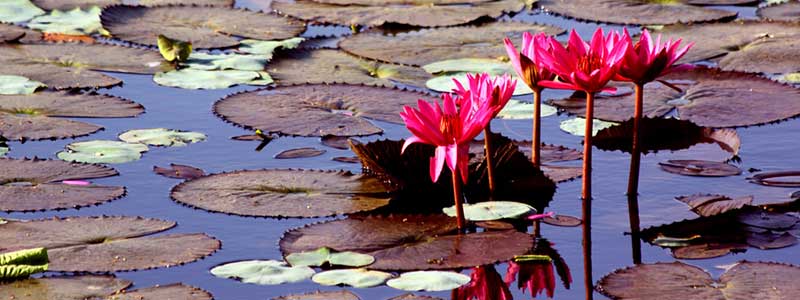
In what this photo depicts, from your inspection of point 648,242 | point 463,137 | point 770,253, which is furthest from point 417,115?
point 770,253

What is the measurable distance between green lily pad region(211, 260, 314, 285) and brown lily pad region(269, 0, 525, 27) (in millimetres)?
3082

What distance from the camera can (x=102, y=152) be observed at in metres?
4.27

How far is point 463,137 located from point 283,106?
147 cm

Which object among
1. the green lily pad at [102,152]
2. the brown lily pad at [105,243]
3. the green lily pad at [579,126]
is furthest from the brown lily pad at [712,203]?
the green lily pad at [102,152]

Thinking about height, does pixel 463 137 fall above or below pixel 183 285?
above

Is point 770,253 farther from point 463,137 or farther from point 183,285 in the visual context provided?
point 183,285

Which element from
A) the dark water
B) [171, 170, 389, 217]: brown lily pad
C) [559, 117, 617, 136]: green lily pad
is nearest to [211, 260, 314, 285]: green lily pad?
the dark water

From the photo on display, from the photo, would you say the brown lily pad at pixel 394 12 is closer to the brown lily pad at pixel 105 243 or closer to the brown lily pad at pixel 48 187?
the brown lily pad at pixel 48 187

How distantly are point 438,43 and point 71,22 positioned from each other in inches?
70.4

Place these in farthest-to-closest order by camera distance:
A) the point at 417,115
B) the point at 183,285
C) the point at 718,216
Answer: the point at 718,216
the point at 417,115
the point at 183,285

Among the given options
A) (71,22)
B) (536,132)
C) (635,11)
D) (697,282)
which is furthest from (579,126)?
(71,22)

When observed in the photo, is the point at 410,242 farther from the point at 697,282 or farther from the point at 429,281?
the point at 697,282

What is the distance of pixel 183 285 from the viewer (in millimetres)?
3113

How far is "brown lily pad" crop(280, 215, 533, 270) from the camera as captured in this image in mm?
3293
